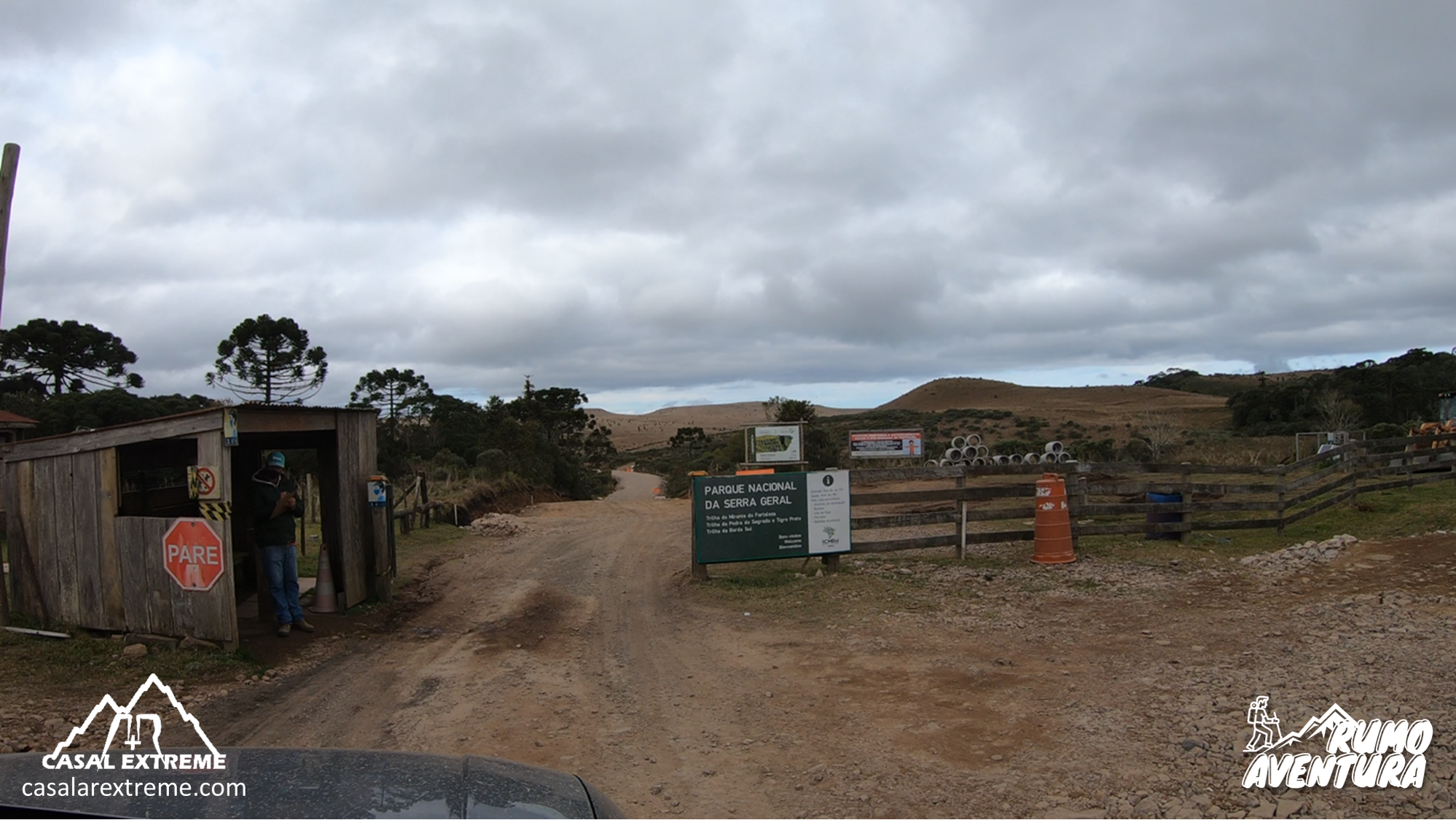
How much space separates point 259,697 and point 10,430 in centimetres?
2765

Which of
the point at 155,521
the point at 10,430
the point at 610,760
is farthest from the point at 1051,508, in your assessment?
the point at 10,430

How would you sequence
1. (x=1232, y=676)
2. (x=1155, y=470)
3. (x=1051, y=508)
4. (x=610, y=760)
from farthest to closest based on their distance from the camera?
(x=1155, y=470), (x=1051, y=508), (x=1232, y=676), (x=610, y=760)

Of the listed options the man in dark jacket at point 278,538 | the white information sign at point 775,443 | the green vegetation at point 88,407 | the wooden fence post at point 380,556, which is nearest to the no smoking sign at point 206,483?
the man in dark jacket at point 278,538

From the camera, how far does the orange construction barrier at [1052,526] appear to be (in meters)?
→ 11.9

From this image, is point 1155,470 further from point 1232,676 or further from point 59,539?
point 59,539

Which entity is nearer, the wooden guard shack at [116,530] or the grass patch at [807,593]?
the wooden guard shack at [116,530]

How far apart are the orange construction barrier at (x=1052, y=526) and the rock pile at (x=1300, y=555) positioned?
2.25m

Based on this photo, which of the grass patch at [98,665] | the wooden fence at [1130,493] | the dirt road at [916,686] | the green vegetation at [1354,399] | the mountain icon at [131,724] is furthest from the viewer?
the green vegetation at [1354,399]

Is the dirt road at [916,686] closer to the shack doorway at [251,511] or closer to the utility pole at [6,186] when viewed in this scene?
the shack doorway at [251,511]

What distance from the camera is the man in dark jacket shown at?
8.85m

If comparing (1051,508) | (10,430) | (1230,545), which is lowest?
(1230,545)

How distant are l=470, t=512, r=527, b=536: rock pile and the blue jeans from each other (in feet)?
31.1

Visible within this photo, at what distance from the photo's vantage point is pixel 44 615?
8812 millimetres

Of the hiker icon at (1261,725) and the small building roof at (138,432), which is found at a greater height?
the small building roof at (138,432)
